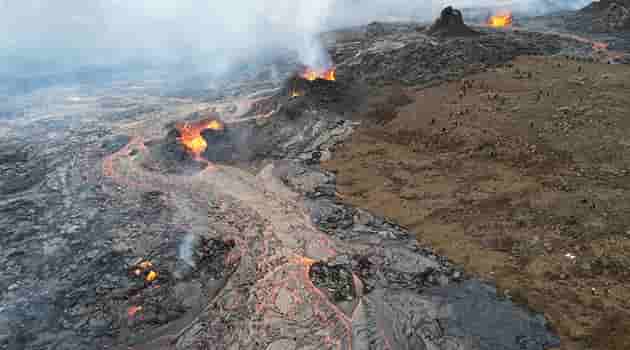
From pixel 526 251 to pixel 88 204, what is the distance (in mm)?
32365

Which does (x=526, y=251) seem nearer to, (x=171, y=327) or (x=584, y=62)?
(x=171, y=327)

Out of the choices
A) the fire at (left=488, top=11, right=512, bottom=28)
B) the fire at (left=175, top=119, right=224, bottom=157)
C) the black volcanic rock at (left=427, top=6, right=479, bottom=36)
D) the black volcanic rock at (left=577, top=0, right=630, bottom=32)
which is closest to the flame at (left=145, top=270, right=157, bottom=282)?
the fire at (left=175, top=119, right=224, bottom=157)

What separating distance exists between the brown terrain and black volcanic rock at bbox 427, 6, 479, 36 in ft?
63.6

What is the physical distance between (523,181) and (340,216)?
14269 millimetres

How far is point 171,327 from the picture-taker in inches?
685

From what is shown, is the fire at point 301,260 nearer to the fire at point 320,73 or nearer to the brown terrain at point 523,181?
the brown terrain at point 523,181

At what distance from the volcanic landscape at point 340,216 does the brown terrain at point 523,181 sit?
15 cm

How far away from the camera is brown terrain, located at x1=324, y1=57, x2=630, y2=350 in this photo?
1792 centimetres

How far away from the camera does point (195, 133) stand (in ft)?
135

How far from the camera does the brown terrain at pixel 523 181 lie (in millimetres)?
17922

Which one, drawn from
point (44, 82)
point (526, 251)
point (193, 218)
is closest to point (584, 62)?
point (526, 251)

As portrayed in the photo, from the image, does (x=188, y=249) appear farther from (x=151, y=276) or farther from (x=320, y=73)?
(x=320, y=73)

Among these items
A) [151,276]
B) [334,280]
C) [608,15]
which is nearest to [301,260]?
[334,280]

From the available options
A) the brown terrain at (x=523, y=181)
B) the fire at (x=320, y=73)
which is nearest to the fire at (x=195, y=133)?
the brown terrain at (x=523, y=181)
